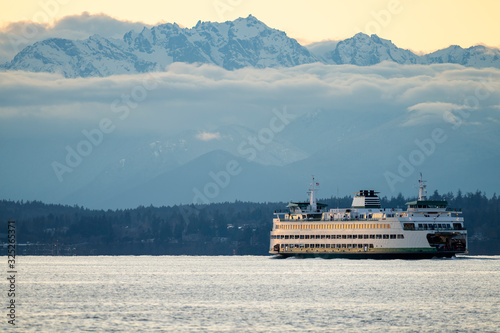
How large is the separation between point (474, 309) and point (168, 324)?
38260mm

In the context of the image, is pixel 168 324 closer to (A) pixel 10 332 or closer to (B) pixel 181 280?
(A) pixel 10 332

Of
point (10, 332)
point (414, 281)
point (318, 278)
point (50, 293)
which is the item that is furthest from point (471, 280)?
point (10, 332)

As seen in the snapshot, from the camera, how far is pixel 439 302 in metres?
136

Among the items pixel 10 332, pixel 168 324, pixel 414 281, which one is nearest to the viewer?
pixel 10 332

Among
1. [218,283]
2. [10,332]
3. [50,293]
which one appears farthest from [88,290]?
[10,332]

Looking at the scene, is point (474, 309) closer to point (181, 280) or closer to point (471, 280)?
point (471, 280)

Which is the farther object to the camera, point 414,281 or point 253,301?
point 414,281

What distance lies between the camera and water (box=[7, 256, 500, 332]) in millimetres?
111625

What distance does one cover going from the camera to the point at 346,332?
10619cm

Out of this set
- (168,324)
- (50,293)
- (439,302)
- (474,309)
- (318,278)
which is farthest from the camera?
(318,278)

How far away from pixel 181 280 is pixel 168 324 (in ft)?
253

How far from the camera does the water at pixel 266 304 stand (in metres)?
112

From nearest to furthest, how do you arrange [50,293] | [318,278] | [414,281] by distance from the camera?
[50,293] < [414,281] < [318,278]

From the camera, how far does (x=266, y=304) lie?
13438 cm
